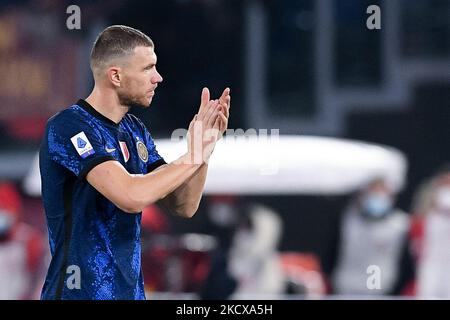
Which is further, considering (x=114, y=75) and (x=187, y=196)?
(x=187, y=196)

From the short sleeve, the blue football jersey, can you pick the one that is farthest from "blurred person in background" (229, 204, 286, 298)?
the short sleeve

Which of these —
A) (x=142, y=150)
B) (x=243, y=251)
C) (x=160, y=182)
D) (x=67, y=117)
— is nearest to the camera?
(x=160, y=182)

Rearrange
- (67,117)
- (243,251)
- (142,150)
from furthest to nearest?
(243,251), (142,150), (67,117)

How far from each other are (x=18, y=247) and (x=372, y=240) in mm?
2046

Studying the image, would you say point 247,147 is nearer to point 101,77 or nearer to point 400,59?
point 400,59

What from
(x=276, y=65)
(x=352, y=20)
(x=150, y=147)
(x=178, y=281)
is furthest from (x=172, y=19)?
(x=150, y=147)

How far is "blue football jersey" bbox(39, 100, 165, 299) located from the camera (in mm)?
2561

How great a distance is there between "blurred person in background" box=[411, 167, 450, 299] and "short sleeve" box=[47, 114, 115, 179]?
342cm

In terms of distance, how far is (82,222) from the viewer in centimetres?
256

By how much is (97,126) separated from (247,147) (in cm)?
300

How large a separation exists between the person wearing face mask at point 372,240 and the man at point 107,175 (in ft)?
10.2

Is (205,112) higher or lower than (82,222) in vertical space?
higher

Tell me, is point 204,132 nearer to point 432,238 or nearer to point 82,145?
point 82,145

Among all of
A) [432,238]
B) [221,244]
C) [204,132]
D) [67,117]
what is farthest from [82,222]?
[432,238]
